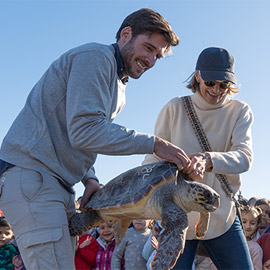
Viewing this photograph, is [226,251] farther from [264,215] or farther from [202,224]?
[264,215]

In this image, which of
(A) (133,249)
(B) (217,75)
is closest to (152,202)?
(B) (217,75)

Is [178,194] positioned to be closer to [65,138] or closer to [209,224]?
[209,224]

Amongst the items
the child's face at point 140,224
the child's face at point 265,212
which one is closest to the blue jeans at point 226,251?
the child's face at point 140,224

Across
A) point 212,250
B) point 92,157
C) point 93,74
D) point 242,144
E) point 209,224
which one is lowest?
point 212,250

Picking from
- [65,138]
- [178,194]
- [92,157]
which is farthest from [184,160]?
[65,138]

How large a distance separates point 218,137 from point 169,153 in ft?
3.19

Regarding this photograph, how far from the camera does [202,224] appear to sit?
249cm

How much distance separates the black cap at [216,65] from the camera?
9.37 ft

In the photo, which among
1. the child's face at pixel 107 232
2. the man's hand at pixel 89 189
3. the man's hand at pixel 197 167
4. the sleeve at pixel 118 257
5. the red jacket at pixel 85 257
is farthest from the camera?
the child's face at pixel 107 232

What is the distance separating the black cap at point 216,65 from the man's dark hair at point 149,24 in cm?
58

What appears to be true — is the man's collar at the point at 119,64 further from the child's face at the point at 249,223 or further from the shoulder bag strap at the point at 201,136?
the child's face at the point at 249,223

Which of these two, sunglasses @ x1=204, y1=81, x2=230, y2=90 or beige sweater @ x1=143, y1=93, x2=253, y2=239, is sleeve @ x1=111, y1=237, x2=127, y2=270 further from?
sunglasses @ x1=204, y1=81, x2=230, y2=90

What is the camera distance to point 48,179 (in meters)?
2.05

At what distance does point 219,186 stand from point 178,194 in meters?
0.65
